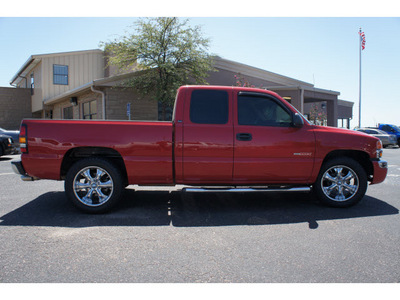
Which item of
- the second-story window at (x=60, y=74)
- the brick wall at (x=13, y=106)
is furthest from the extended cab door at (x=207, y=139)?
the brick wall at (x=13, y=106)

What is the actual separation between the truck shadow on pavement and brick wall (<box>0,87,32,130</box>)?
23.0 m

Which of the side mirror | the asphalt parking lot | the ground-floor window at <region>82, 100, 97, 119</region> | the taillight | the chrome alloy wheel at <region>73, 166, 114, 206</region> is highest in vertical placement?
the ground-floor window at <region>82, 100, 97, 119</region>

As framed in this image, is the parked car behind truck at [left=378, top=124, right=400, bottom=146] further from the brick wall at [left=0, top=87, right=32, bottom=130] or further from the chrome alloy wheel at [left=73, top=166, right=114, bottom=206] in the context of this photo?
the brick wall at [left=0, top=87, right=32, bottom=130]

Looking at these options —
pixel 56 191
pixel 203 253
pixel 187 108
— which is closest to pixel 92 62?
pixel 56 191

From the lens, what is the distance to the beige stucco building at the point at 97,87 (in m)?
16.4

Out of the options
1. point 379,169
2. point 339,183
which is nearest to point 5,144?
point 339,183

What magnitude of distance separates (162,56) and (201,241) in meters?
13.2

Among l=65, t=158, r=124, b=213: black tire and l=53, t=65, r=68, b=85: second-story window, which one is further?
l=53, t=65, r=68, b=85: second-story window

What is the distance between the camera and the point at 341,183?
195 inches

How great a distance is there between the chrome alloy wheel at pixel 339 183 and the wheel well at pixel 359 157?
0.72ft

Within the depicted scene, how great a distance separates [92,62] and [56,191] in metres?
Result: 19.9

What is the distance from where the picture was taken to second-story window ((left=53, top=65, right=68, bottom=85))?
2239cm

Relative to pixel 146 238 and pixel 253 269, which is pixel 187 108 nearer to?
pixel 146 238

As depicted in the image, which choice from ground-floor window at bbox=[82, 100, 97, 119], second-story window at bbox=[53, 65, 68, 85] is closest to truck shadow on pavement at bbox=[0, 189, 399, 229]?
ground-floor window at bbox=[82, 100, 97, 119]
